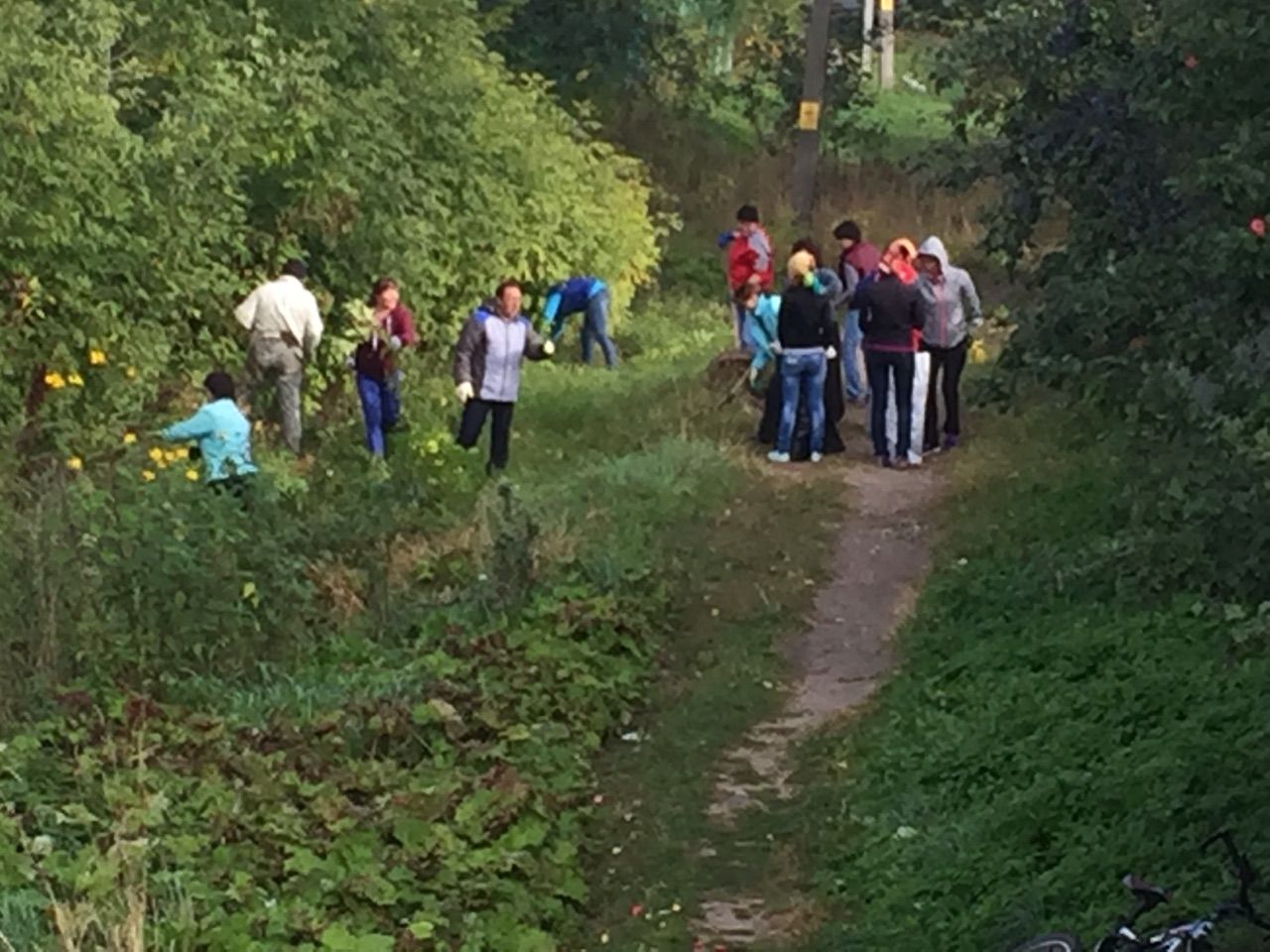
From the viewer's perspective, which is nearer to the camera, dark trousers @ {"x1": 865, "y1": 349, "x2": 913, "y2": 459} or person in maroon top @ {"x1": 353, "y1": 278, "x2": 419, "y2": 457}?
dark trousers @ {"x1": 865, "y1": 349, "x2": 913, "y2": 459}

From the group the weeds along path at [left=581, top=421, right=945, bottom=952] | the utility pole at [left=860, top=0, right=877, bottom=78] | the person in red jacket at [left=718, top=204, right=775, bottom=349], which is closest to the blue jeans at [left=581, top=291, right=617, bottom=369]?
the person in red jacket at [left=718, top=204, right=775, bottom=349]

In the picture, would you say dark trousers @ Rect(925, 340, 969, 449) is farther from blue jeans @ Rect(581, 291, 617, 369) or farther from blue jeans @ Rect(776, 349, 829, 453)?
blue jeans @ Rect(581, 291, 617, 369)

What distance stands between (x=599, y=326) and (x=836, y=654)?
9.59 metres

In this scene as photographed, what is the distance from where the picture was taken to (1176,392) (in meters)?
5.30

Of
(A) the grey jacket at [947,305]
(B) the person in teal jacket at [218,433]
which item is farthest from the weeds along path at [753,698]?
Answer: (B) the person in teal jacket at [218,433]

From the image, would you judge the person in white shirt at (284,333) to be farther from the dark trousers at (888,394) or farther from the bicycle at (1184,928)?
the bicycle at (1184,928)

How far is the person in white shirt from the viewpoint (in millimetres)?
14266

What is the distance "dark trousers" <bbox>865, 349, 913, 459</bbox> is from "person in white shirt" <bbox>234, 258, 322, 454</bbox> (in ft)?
13.6

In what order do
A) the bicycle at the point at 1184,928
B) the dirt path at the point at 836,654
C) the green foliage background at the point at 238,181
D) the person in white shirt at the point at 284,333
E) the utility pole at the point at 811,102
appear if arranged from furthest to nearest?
the utility pole at the point at 811,102, the person in white shirt at the point at 284,333, the green foliage background at the point at 238,181, the dirt path at the point at 836,654, the bicycle at the point at 1184,928

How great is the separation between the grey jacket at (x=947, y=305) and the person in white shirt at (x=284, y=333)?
14.7ft

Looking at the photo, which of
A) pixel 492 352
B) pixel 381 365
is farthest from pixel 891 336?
pixel 381 365

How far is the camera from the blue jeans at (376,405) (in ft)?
46.4

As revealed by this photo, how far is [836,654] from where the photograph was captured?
980cm

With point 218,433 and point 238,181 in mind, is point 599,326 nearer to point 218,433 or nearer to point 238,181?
point 238,181
